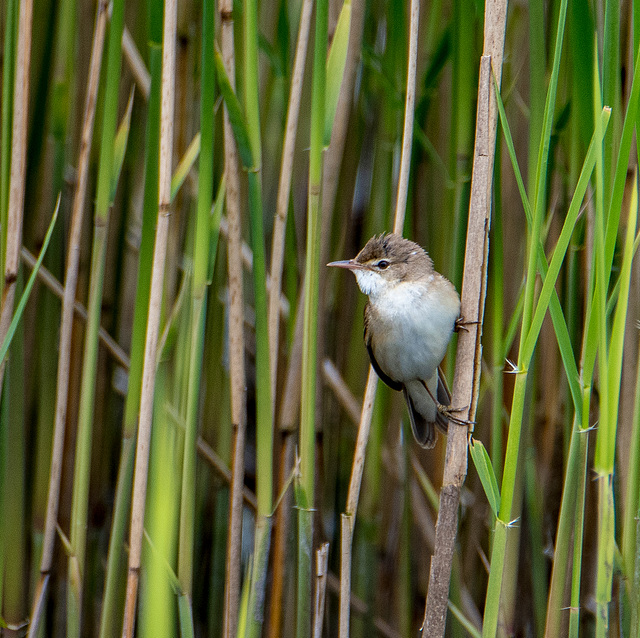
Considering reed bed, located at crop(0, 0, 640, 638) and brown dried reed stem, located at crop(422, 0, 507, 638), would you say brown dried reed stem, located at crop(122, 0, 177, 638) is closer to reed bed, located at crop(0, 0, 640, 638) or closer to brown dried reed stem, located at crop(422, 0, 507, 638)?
reed bed, located at crop(0, 0, 640, 638)

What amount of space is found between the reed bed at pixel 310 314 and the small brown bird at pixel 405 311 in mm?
92

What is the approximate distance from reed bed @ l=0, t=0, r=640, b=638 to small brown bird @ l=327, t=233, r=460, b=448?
0.09 metres

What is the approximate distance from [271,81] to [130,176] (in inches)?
19.1

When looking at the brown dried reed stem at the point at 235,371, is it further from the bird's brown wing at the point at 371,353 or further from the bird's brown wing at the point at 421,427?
the bird's brown wing at the point at 421,427

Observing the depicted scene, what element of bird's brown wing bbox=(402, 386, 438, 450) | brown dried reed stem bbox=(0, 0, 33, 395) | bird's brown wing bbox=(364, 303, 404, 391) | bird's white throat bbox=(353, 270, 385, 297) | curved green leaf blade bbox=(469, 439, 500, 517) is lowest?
bird's brown wing bbox=(402, 386, 438, 450)

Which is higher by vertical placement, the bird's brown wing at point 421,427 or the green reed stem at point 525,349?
the green reed stem at point 525,349

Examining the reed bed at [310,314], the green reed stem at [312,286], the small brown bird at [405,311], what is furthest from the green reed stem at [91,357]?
the small brown bird at [405,311]

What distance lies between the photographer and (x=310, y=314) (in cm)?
139

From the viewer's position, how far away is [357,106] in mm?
1885

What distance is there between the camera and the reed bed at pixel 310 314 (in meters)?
1.24

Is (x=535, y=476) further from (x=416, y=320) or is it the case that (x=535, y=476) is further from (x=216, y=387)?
(x=216, y=387)

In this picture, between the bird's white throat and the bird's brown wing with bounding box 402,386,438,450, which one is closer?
the bird's white throat

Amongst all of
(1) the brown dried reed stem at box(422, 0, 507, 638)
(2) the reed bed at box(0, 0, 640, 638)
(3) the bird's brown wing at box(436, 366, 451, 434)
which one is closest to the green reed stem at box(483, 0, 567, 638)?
(2) the reed bed at box(0, 0, 640, 638)

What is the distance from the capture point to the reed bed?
1236 mm
